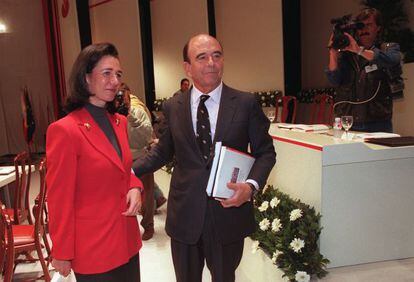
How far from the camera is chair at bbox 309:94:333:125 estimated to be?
22.6 feet

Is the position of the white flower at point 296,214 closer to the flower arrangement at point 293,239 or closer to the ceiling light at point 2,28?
the flower arrangement at point 293,239

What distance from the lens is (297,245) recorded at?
2256mm

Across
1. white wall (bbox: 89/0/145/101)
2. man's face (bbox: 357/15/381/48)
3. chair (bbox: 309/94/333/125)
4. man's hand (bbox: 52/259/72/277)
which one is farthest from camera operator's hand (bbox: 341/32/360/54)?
white wall (bbox: 89/0/145/101)

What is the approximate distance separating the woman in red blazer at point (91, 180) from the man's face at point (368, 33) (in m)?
1.94

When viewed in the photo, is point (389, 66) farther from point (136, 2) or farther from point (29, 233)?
point (136, 2)

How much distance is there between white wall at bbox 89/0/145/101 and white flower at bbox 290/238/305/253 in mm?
6892

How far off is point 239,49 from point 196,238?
668 centimetres

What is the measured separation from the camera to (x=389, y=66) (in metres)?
2.65

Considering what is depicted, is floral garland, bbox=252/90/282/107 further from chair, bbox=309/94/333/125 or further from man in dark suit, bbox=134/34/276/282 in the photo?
man in dark suit, bbox=134/34/276/282

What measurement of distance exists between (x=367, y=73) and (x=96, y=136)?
2.06 meters

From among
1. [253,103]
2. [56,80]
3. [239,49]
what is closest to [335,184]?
[253,103]

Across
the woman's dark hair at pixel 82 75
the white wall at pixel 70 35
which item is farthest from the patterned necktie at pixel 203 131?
the white wall at pixel 70 35

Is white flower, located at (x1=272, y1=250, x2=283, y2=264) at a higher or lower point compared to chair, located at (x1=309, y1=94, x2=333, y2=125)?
lower

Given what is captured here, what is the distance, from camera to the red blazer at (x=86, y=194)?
1.39 meters
